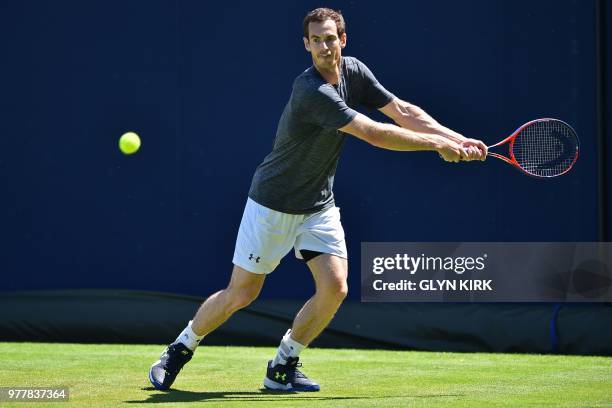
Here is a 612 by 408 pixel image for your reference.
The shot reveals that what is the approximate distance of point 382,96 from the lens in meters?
5.13

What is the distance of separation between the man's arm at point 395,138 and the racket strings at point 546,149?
113 centimetres

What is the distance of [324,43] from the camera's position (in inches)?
187

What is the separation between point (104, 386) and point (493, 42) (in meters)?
3.50

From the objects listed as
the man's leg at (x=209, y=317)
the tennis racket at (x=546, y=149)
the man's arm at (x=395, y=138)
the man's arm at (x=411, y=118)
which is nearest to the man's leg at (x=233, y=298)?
the man's leg at (x=209, y=317)

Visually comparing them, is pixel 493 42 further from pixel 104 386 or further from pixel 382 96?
pixel 104 386

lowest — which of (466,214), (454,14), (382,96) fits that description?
(466,214)

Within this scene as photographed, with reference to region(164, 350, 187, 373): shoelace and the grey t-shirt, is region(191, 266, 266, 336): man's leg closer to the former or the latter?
region(164, 350, 187, 373): shoelace

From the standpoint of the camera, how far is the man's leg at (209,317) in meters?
4.94

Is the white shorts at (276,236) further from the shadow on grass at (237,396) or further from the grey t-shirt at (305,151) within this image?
the shadow on grass at (237,396)

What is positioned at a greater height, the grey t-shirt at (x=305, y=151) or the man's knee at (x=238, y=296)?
the grey t-shirt at (x=305, y=151)

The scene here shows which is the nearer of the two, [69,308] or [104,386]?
[104,386]

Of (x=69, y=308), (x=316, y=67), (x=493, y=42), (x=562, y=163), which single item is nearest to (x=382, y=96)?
(x=316, y=67)

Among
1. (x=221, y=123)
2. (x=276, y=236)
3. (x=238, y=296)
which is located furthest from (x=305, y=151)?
(x=221, y=123)

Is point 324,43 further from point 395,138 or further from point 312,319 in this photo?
point 312,319
